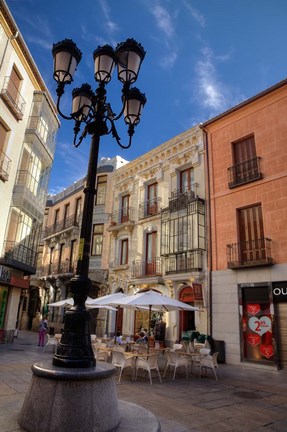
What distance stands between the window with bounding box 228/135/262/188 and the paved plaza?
28.2 ft

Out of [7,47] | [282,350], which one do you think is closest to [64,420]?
[282,350]

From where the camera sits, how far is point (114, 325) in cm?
2142

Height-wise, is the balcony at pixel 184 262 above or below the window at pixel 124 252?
below

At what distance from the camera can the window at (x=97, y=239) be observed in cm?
2419

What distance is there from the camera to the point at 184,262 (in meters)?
17.0

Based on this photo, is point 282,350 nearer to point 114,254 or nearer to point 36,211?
point 114,254

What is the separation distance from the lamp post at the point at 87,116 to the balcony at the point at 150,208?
14.1 m

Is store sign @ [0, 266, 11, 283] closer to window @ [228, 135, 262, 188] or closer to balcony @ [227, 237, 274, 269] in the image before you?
balcony @ [227, 237, 274, 269]

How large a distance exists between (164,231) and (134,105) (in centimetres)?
1295

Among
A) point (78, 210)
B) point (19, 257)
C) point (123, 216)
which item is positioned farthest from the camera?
point (78, 210)

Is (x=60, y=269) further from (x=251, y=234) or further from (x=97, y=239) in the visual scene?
(x=251, y=234)

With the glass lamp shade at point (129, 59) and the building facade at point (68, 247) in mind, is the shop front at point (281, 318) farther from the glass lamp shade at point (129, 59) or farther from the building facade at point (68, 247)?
the building facade at point (68, 247)

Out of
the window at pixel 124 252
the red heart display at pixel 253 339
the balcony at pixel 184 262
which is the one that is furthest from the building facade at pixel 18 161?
the red heart display at pixel 253 339

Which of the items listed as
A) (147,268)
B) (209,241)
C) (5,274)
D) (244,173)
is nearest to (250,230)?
(209,241)
